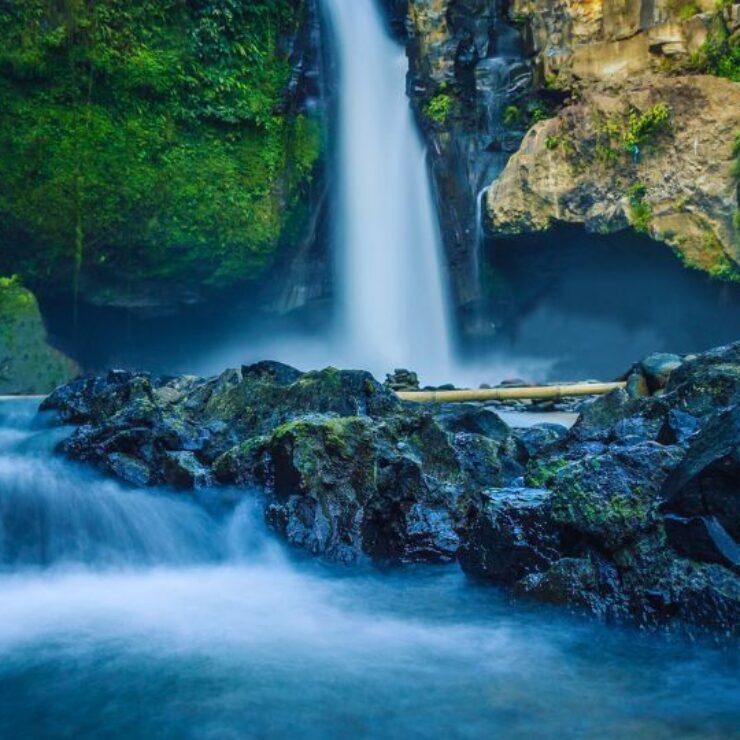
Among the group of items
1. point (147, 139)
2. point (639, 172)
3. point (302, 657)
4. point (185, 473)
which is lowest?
point (302, 657)

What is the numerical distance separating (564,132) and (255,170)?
8.13 metres

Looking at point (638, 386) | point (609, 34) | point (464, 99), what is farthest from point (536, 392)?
point (464, 99)

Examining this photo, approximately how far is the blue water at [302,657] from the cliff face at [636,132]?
1398cm

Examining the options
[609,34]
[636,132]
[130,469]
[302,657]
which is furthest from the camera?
[609,34]

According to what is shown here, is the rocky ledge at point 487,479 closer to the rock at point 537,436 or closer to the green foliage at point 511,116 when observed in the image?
the rock at point 537,436

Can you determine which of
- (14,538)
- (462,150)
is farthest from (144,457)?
(462,150)

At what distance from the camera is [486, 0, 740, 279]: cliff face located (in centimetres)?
1538

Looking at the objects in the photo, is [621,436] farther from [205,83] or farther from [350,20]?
[350,20]

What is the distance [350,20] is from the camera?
20.7 m

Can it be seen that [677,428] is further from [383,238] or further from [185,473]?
[383,238]

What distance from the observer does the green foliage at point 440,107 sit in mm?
18719

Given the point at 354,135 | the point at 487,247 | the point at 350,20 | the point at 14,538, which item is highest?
the point at 350,20

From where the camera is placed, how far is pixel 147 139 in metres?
17.1

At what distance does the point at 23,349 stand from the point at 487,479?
13343 millimetres
